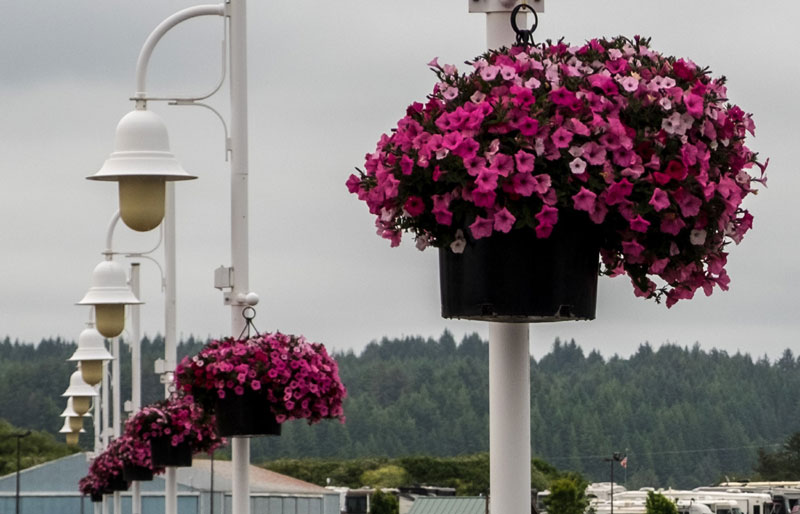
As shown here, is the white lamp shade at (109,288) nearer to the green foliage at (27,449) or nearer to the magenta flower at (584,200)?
the magenta flower at (584,200)

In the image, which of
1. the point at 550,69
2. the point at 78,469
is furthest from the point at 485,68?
the point at 78,469

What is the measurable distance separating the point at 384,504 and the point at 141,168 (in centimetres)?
9189

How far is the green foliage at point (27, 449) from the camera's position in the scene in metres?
134

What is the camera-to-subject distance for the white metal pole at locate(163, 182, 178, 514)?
70.8 feet

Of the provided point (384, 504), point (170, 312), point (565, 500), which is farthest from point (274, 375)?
point (384, 504)

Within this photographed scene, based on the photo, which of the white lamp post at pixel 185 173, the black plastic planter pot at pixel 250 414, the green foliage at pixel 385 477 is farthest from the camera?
the green foliage at pixel 385 477

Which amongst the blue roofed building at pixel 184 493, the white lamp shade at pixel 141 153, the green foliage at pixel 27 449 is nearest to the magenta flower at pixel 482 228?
the white lamp shade at pixel 141 153

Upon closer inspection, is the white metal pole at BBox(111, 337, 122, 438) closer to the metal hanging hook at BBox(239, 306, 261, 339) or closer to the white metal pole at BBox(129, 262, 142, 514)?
the white metal pole at BBox(129, 262, 142, 514)

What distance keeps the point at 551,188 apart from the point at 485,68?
430 mm

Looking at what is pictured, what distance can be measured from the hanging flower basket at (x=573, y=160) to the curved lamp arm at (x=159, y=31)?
25.9 feet

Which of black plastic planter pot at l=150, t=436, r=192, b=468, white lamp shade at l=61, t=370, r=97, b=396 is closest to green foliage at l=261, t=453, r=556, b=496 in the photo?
white lamp shade at l=61, t=370, r=97, b=396

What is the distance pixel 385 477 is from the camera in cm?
15125

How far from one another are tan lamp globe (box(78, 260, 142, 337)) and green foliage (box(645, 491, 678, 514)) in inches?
2263

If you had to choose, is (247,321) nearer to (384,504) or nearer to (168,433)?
(168,433)
